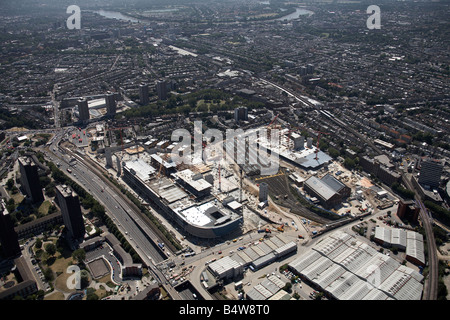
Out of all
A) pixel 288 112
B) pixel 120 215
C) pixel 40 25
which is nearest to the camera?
pixel 120 215

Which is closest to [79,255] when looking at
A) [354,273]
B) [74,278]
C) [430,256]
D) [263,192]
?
[74,278]

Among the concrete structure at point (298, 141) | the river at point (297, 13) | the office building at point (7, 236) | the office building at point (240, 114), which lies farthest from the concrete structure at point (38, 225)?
the river at point (297, 13)

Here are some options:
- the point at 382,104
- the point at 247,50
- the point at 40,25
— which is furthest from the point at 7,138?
the point at 40,25

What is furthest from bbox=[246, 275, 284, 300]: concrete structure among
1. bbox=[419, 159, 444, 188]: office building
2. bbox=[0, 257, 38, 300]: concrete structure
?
bbox=[419, 159, 444, 188]: office building

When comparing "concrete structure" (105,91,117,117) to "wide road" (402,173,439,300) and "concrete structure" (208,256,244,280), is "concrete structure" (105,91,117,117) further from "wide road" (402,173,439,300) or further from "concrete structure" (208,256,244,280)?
"wide road" (402,173,439,300)

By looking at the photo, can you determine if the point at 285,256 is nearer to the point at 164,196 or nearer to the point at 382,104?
the point at 164,196
